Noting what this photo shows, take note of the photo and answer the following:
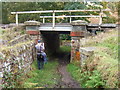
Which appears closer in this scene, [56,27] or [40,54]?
[40,54]

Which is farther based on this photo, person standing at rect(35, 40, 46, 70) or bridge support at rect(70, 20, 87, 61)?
bridge support at rect(70, 20, 87, 61)

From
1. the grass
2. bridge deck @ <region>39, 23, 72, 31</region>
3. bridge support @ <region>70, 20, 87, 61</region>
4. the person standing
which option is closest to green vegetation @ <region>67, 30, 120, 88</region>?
the grass

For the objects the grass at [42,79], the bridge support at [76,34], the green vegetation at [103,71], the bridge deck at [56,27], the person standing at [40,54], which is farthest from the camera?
the bridge deck at [56,27]

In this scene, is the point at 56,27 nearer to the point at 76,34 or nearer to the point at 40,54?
the point at 76,34

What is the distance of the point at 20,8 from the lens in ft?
55.7

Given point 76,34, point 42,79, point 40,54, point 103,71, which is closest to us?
point 103,71

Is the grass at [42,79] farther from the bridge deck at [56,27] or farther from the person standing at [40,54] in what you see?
the bridge deck at [56,27]

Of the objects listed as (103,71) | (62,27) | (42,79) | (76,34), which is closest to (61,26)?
(62,27)

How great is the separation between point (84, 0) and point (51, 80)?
37.5ft

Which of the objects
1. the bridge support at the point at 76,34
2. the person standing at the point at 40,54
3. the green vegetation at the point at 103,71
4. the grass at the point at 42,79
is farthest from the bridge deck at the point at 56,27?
the green vegetation at the point at 103,71

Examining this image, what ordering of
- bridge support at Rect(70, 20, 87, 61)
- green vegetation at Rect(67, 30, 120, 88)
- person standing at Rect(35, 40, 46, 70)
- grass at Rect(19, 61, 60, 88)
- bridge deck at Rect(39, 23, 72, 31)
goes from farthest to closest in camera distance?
bridge deck at Rect(39, 23, 72, 31) → bridge support at Rect(70, 20, 87, 61) → person standing at Rect(35, 40, 46, 70) → grass at Rect(19, 61, 60, 88) → green vegetation at Rect(67, 30, 120, 88)

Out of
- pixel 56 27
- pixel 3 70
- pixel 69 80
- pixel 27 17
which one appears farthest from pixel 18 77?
pixel 27 17

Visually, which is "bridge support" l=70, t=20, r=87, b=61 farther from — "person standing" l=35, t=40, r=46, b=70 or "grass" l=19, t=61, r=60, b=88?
"person standing" l=35, t=40, r=46, b=70

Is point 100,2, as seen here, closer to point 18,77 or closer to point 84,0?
point 84,0
